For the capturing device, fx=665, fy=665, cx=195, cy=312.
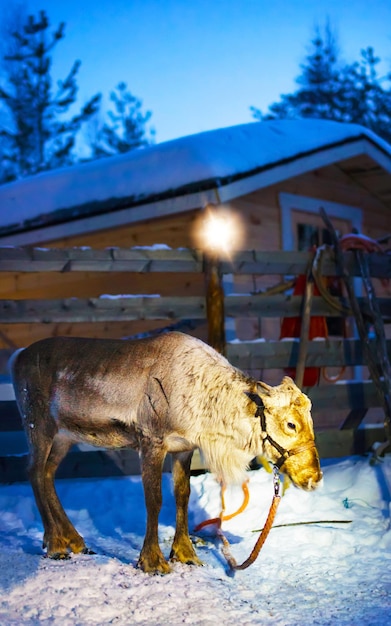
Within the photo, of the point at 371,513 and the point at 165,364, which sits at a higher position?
the point at 165,364

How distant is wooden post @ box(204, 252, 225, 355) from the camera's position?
6.63 meters

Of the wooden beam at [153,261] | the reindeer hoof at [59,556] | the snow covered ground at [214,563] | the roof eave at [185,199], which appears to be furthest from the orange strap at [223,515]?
the roof eave at [185,199]

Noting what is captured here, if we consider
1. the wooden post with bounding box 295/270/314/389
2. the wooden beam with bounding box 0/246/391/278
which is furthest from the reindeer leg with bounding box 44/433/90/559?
the wooden post with bounding box 295/270/314/389

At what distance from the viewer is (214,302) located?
6699 millimetres

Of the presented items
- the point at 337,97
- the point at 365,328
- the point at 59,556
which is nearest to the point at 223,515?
the point at 59,556

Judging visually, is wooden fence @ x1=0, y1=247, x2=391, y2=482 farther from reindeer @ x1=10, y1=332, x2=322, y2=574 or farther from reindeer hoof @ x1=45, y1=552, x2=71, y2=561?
reindeer hoof @ x1=45, y1=552, x2=71, y2=561

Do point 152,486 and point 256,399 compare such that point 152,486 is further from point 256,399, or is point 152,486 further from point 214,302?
point 214,302

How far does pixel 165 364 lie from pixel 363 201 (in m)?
8.51

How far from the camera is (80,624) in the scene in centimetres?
337

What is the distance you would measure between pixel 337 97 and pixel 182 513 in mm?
31069

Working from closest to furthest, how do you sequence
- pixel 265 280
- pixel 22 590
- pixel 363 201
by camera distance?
pixel 22 590 → pixel 265 280 → pixel 363 201

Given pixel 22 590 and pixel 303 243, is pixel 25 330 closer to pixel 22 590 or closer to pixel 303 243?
pixel 303 243

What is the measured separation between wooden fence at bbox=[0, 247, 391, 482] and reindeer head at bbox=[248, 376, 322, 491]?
7.71ft

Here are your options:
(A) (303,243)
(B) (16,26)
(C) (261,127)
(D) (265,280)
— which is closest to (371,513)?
(D) (265,280)
